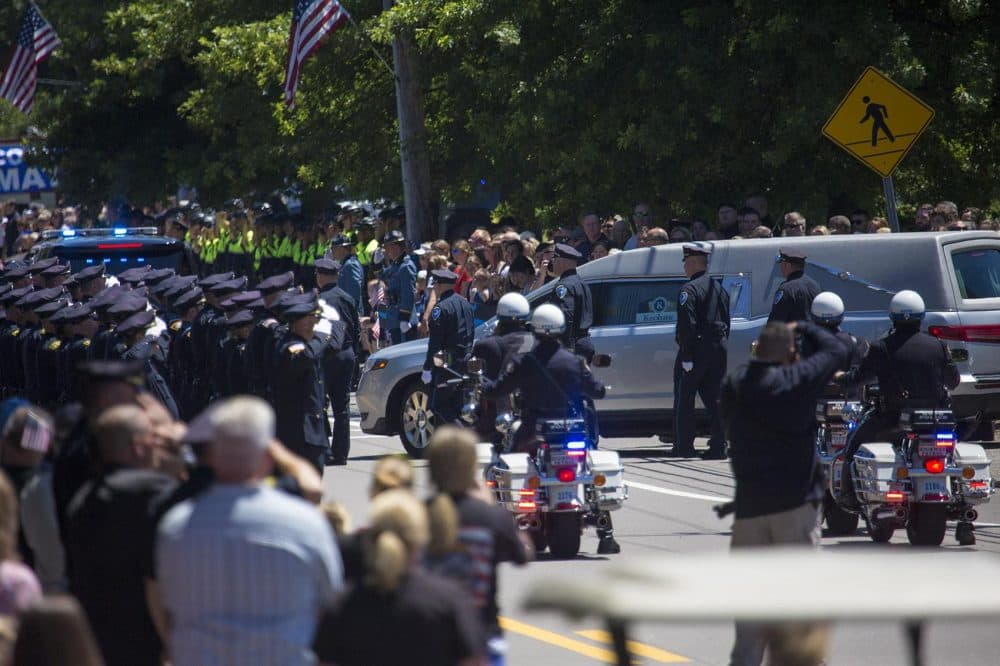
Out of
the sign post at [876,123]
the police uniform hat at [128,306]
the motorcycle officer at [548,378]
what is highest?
the sign post at [876,123]

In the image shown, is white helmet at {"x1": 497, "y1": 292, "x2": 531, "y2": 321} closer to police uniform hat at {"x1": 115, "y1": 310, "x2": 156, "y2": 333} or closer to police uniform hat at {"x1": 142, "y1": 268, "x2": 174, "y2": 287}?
police uniform hat at {"x1": 115, "y1": 310, "x2": 156, "y2": 333}

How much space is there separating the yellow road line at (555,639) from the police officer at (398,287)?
37.7 feet

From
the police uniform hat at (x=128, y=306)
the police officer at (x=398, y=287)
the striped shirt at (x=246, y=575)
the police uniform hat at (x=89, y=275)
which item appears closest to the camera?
the striped shirt at (x=246, y=575)

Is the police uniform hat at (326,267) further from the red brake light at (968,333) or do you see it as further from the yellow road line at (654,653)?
the yellow road line at (654,653)

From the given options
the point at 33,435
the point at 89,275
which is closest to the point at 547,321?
the point at 33,435

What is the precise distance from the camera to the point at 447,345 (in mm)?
16391

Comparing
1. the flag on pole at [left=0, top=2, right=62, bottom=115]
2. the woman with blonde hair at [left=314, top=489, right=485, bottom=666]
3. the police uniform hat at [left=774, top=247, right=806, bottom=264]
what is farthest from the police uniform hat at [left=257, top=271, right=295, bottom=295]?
the flag on pole at [left=0, top=2, right=62, bottom=115]

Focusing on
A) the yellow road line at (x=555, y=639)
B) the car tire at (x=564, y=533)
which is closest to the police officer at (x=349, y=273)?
the car tire at (x=564, y=533)

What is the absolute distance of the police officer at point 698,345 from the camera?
16.0 metres

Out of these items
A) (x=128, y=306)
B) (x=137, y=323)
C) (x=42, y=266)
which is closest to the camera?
(x=137, y=323)

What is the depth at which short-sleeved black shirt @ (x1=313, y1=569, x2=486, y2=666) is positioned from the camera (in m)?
5.28

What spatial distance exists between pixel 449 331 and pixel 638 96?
651cm

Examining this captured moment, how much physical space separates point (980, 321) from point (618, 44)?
766 centimetres

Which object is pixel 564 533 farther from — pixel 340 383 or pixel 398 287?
pixel 398 287
